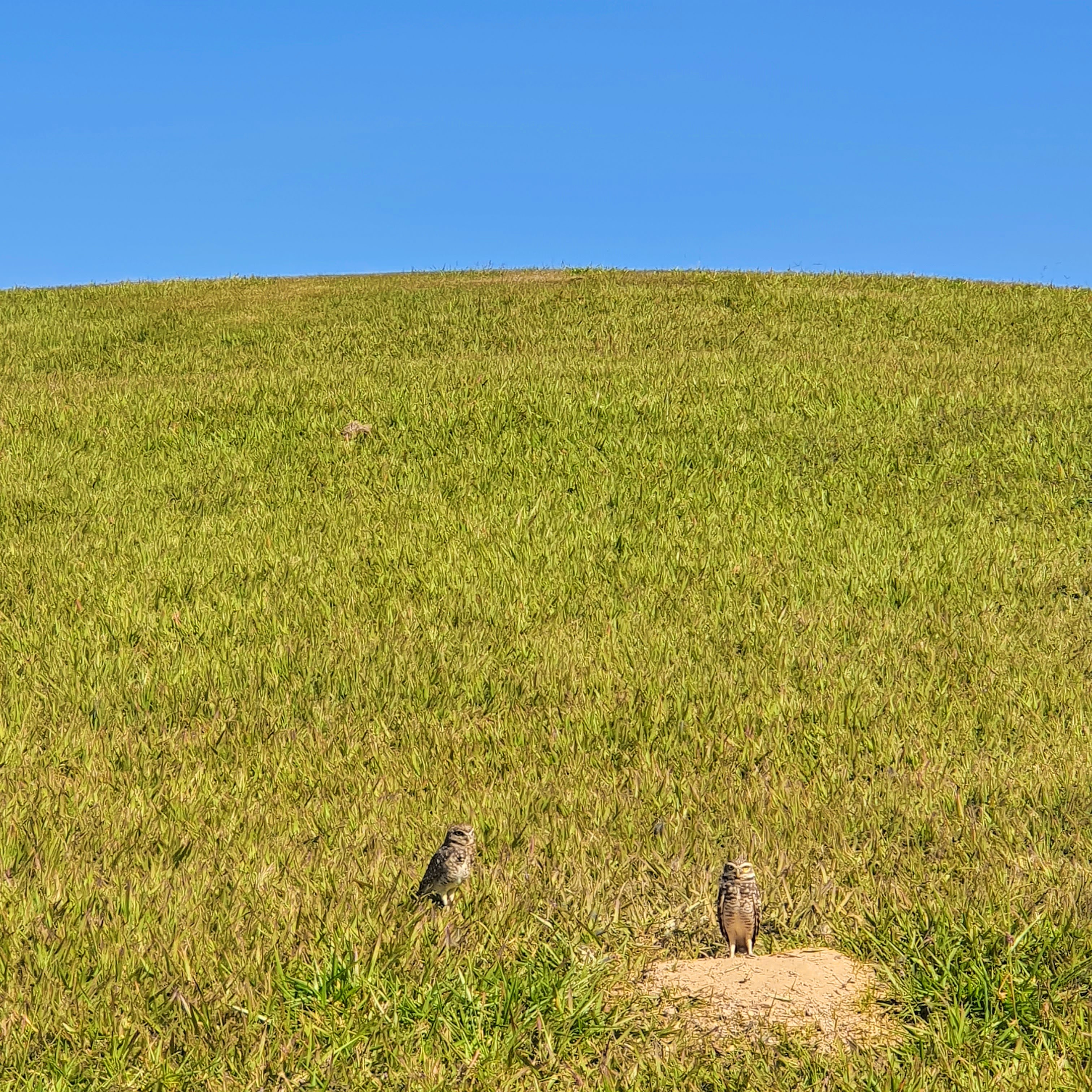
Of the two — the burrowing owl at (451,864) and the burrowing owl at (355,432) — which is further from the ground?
the burrowing owl at (355,432)

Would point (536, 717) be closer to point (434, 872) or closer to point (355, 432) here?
point (434, 872)

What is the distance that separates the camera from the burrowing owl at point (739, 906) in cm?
339

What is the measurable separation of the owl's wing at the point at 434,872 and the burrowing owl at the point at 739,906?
97cm

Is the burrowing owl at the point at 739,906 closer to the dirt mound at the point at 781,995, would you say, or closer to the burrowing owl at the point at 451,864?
the dirt mound at the point at 781,995

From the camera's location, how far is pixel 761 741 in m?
5.29

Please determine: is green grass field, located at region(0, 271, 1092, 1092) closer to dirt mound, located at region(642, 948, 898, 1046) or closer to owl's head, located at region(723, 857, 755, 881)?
dirt mound, located at region(642, 948, 898, 1046)

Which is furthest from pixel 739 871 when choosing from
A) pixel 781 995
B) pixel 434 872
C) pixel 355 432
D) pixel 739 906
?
pixel 355 432

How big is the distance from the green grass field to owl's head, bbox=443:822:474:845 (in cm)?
28

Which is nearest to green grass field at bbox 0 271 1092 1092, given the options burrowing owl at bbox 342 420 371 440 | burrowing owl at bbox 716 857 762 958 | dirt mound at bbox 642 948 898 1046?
dirt mound at bbox 642 948 898 1046

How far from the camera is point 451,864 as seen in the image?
370cm

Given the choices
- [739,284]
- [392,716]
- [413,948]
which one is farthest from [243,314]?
[413,948]

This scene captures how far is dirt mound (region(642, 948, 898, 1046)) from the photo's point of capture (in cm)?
322

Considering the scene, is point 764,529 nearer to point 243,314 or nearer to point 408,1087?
point 408,1087

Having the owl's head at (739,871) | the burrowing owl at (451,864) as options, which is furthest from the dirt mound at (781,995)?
the burrowing owl at (451,864)
